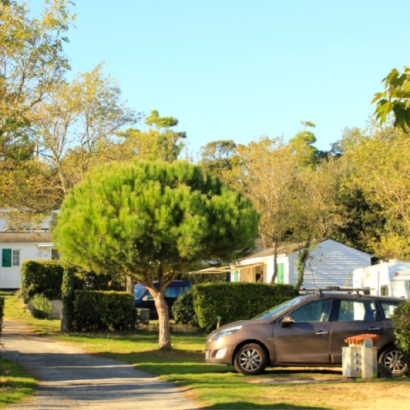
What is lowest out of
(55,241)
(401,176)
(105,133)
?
(55,241)

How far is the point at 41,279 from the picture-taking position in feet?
73.6

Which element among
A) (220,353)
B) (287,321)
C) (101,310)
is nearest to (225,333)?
(220,353)

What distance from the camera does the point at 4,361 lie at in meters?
11.6

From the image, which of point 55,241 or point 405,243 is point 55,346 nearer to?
point 55,241

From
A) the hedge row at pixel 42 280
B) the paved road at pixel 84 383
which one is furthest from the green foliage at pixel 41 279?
the paved road at pixel 84 383

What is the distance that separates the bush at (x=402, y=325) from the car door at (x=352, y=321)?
668 millimetres

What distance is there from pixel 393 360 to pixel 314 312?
5.47 feet

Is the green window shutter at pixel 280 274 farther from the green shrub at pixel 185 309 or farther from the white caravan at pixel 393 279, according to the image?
the white caravan at pixel 393 279

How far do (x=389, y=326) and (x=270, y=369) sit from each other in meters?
2.54

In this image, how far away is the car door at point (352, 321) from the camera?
10383mm

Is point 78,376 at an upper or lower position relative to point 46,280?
lower

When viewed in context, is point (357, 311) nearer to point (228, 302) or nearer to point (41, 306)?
point (228, 302)

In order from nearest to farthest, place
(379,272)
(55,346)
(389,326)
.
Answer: (389,326), (55,346), (379,272)

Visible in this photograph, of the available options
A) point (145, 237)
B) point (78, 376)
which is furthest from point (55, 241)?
point (78, 376)
